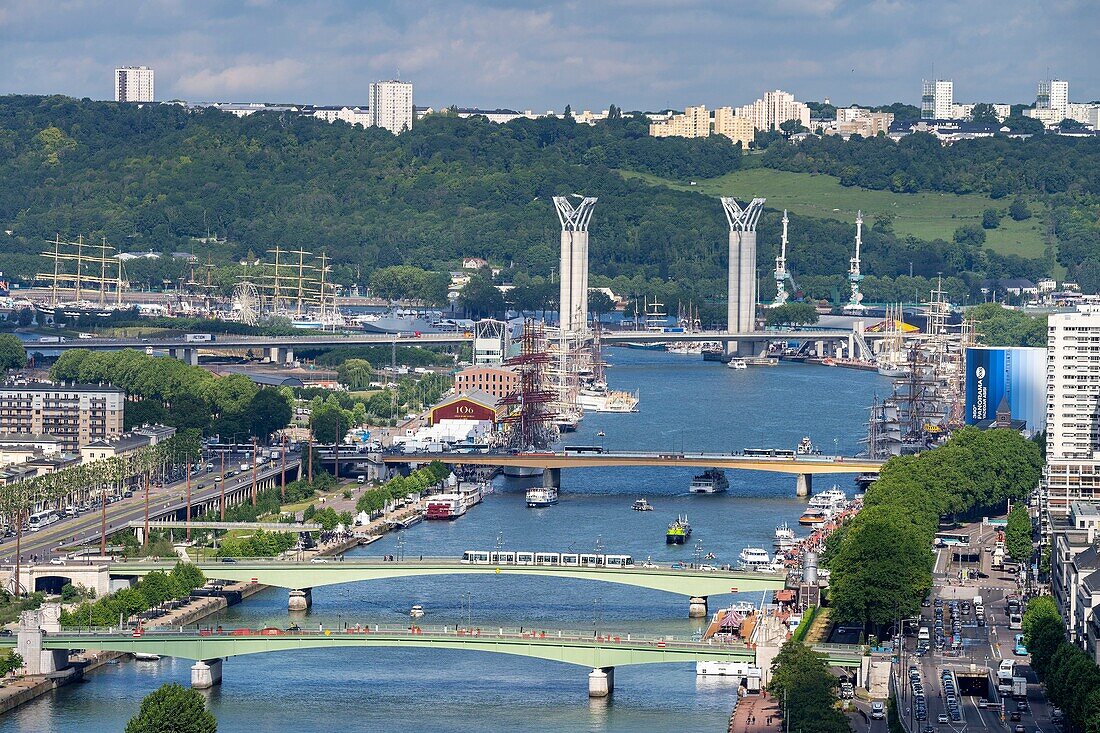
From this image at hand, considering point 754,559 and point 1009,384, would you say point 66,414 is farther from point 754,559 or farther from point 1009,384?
point 754,559

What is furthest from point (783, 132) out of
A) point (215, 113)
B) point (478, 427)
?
point (478, 427)

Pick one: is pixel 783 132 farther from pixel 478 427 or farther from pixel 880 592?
pixel 880 592

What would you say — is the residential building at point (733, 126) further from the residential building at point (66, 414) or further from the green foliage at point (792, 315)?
the residential building at point (66, 414)

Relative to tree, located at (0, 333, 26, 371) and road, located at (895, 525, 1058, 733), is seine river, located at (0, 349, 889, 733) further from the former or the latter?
tree, located at (0, 333, 26, 371)

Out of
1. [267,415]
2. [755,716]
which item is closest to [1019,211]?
[267,415]

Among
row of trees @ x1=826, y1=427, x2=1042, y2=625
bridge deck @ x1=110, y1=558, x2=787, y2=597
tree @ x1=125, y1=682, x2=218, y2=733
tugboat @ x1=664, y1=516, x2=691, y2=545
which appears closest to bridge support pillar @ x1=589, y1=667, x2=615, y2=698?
row of trees @ x1=826, y1=427, x2=1042, y2=625
